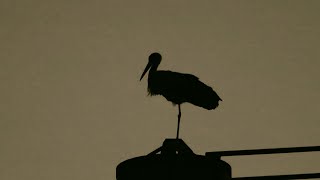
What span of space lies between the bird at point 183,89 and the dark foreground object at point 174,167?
0.77 metres

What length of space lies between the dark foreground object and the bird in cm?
77

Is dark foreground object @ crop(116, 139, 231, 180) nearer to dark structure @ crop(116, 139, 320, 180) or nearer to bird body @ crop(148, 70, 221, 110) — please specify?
dark structure @ crop(116, 139, 320, 180)

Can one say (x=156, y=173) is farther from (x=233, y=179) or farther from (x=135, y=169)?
(x=233, y=179)

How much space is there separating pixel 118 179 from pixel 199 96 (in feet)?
4.28

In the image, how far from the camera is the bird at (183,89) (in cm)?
417

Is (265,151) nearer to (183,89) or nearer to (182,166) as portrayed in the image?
(182,166)

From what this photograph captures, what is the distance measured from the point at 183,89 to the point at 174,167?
1360mm

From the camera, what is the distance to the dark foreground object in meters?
3.00

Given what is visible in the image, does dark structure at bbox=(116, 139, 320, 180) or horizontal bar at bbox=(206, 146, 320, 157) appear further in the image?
dark structure at bbox=(116, 139, 320, 180)

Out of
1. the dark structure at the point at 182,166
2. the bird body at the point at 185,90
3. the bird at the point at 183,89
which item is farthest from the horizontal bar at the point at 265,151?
the bird body at the point at 185,90

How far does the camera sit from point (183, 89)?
4.27m

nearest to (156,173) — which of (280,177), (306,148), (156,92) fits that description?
(280,177)

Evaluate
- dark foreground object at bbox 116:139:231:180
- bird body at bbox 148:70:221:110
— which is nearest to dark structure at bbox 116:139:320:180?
dark foreground object at bbox 116:139:231:180

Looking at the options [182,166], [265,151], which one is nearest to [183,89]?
[182,166]
